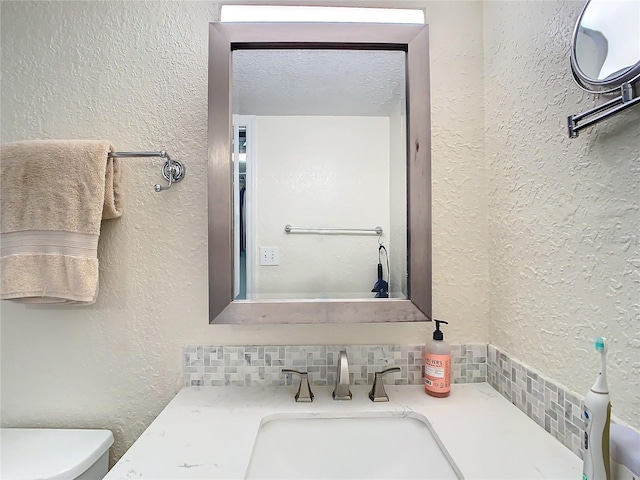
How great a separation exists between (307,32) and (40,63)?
80cm

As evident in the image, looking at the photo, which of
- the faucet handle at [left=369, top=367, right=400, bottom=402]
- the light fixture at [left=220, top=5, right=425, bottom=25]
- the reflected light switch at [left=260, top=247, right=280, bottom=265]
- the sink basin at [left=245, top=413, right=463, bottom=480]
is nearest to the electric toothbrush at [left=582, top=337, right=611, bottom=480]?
the sink basin at [left=245, top=413, right=463, bottom=480]

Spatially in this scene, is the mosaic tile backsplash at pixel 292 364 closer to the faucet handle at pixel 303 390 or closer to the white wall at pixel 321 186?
the faucet handle at pixel 303 390

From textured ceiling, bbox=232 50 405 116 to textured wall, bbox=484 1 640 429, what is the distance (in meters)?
0.29

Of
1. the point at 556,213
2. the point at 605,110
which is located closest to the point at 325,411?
the point at 556,213

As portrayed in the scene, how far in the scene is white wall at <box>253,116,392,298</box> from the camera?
0.91 m

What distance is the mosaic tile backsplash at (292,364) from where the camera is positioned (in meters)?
0.95

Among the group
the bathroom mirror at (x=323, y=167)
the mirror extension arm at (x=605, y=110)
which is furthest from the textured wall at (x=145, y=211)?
the mirror extension arm at (x=605, y=110)

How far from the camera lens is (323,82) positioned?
92cm

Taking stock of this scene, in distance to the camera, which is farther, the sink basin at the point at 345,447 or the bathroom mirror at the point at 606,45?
the sink basin at the point at 345,447

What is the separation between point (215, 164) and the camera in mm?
851

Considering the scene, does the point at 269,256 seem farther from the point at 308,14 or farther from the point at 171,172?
the point at 308,14

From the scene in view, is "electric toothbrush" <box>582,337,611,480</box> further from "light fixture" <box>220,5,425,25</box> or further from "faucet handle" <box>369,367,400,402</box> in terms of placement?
"light fixture" <box>220,5,425,25</box>

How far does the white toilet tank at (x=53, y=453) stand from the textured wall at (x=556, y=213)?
3.66 ft

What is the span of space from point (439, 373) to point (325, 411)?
1.02ft
